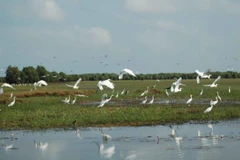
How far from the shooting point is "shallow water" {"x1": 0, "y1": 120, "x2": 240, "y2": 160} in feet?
62.5

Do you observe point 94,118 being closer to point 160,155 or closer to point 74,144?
point 74,144

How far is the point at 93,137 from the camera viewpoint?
23797mm

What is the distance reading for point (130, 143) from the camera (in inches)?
850

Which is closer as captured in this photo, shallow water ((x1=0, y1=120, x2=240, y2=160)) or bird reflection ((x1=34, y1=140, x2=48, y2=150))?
shallow water ((x1=0, y1=120, x2=240, y2=160))

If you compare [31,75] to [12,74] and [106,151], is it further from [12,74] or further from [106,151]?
[106,151]

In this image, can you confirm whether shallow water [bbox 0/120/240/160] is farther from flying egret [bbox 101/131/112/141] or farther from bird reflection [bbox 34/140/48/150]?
flying egret [bbox 101/131/112/141]

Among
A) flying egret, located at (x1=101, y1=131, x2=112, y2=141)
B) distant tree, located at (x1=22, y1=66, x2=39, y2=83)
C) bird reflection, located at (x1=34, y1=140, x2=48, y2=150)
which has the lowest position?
bird reflection, located at (x1=34, y1=140, x2=48, y2=150)

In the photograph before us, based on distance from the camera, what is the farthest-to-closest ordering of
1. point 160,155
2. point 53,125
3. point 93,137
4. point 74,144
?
point 53,125
point 93,137
point 74,144
point 160,155

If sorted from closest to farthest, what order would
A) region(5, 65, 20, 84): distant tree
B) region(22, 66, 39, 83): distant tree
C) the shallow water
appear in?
the shallow water
region(22, 66, 39, 83): distant tree
region(5, 65, 20, 84): distant tree

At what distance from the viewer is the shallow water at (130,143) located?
1905 cm

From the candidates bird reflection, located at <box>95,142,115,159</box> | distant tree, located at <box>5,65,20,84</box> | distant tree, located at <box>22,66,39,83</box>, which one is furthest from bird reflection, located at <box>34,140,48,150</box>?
distant tree, located at <box>5,65,20,84</box>

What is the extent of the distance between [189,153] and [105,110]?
41.1 ft

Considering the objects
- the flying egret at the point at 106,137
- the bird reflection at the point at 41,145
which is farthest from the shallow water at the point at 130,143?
the flying egret at the point at 106,137

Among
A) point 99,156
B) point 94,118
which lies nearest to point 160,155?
point 99,156
